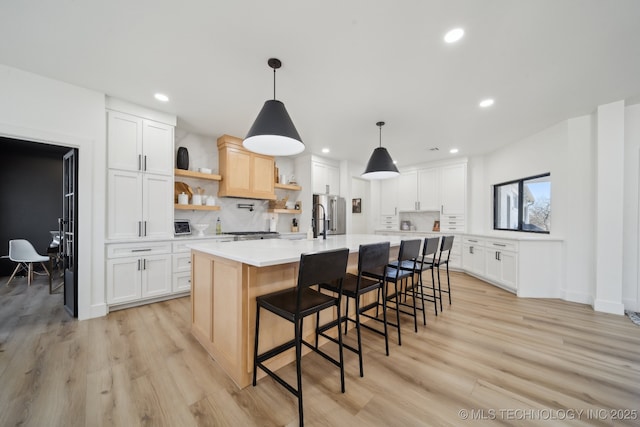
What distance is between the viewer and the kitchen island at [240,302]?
169 centimetres

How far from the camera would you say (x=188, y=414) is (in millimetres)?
1463

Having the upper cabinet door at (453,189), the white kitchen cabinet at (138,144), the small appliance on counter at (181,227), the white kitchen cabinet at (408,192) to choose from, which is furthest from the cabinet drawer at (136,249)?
the upper cabinet door at (453,189)

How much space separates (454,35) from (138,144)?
3779mm

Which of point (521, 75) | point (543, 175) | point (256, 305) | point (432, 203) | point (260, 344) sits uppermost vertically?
point (521, 75)

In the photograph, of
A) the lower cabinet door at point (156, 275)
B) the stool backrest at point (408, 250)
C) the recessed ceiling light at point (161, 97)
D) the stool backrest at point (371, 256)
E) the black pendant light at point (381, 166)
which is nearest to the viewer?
the stool backrest at point (371, 256)

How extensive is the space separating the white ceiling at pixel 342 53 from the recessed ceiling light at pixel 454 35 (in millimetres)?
47

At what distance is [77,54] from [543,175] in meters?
6.29

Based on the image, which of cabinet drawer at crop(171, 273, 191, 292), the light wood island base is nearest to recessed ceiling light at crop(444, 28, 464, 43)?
the light wood island base

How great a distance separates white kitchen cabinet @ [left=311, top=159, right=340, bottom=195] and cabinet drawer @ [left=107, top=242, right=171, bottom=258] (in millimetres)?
3113

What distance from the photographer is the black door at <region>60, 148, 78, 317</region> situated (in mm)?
2789

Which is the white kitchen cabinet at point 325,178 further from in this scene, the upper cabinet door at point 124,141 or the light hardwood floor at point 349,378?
the light hardwood floor at point 349,378

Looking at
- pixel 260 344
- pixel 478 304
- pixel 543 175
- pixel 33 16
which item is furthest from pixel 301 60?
pixel 543 175

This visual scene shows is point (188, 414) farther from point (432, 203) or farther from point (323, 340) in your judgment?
point (432, 203)

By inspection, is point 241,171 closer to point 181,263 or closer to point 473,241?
point 181,263
